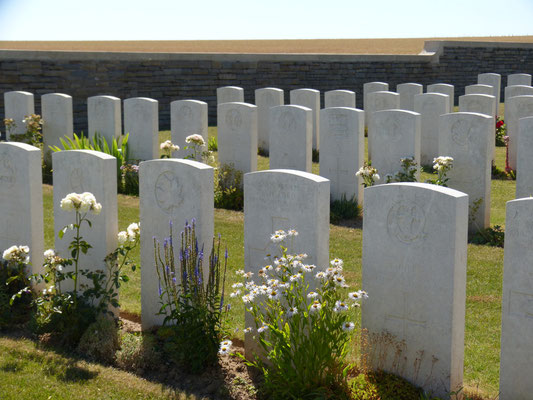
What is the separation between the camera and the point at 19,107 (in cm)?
1259

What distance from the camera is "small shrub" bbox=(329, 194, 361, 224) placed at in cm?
930

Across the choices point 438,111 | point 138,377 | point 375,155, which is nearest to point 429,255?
point 138,377

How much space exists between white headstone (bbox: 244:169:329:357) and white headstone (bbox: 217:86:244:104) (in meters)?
9.59

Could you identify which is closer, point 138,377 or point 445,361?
point 445,361

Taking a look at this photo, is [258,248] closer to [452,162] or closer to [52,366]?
[52,366]

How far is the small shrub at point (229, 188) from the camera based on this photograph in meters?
10.0

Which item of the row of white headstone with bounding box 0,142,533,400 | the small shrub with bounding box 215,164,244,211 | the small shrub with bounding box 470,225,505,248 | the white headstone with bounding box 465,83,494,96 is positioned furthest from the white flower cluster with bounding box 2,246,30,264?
the white headstone with bounding box 465,83,494,96

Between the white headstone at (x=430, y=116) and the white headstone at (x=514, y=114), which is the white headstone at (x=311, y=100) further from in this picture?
the white headstone at (x=514, y=114)

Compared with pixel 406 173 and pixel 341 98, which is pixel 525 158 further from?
pixel 341 98

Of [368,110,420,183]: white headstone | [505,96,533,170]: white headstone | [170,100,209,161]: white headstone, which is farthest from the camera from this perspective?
[505,96,533,170]: white headstone

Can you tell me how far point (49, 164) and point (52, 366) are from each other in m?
7.42

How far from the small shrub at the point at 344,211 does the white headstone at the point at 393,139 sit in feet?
1.66

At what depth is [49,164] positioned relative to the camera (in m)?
12.0

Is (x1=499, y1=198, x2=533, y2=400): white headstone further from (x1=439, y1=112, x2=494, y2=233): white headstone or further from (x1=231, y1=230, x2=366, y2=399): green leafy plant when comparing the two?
(x1=439, y1=112, x2=494, y2=233): white headstone
